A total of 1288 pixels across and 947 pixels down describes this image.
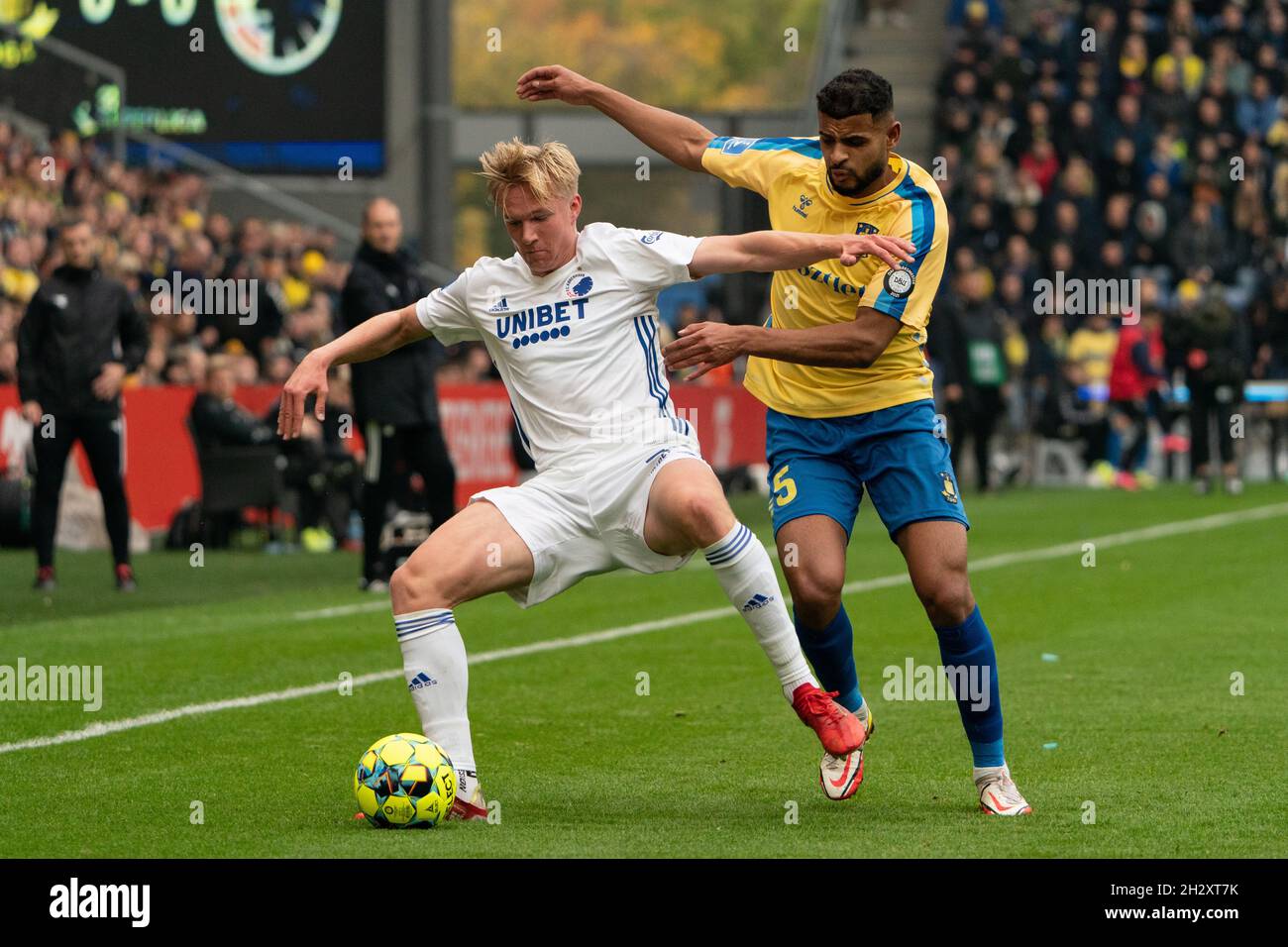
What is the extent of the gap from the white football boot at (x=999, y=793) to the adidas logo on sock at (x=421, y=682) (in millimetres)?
1633

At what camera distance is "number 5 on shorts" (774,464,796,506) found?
23.4 ft

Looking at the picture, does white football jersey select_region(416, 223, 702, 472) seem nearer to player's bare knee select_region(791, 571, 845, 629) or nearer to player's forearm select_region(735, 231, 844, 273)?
player's forearm select_region(735, 231, 844, 273)

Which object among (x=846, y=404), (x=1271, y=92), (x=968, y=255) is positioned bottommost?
(x=846, y=404)

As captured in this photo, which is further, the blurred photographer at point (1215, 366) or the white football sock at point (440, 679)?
the blurred photographer at point (1215, 366)

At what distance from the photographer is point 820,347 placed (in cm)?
677

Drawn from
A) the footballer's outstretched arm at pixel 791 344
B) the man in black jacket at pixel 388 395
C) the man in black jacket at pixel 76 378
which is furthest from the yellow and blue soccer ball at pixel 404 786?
the man in black jacket at pixel 76 378

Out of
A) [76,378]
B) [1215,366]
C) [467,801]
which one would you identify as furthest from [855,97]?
[1215,366]

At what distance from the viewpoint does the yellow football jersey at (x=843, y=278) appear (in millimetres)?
6918

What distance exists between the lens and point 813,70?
3198 cm

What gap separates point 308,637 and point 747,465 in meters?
12.3

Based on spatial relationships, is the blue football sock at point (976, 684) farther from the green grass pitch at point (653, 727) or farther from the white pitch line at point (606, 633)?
the white pitch line at point (606, 633)

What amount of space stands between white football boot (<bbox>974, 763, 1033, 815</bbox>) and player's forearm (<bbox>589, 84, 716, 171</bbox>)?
225cm
